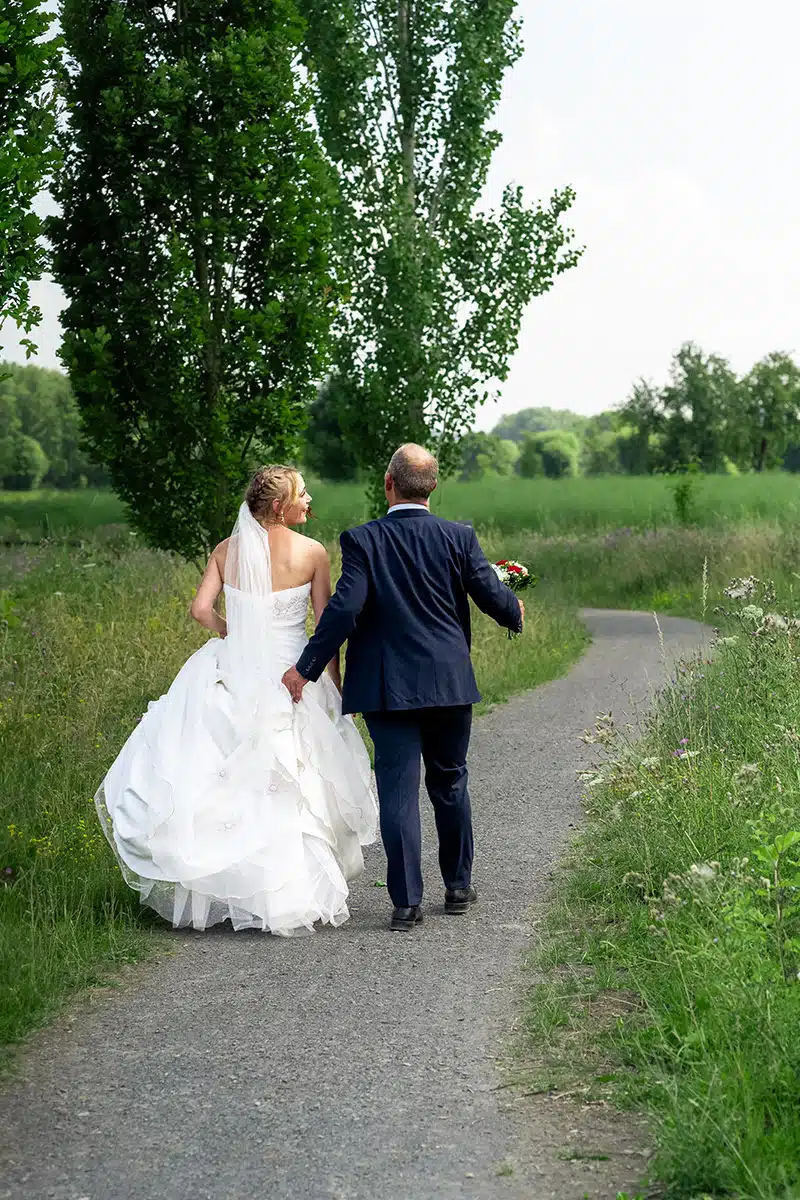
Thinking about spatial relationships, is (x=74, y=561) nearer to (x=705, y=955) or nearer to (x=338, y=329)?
(x=338, y=329)

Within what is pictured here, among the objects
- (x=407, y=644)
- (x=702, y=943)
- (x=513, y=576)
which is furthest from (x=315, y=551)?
(x=702, y=943)

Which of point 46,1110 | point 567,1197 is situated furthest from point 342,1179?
point 46,1110

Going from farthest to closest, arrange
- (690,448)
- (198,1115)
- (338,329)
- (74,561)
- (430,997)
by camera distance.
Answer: (690,448) < (338,329) < (74,561) < (430,997) < (198,1115)

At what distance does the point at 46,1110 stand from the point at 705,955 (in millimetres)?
2135

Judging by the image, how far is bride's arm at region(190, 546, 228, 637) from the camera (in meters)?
6.65

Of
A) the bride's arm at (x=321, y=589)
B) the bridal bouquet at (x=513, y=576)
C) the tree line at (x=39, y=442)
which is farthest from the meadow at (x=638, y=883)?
the tree line at (x=39, y=442)

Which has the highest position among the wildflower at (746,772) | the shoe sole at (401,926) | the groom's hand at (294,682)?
the groom's hand at (294,682)

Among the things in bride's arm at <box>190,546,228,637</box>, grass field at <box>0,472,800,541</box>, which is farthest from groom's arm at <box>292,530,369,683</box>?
grass field at <box>0,472,800,541</box>

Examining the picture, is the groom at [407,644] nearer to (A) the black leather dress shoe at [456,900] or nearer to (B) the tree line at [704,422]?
(A) the black leather dress shoe at [456,900]

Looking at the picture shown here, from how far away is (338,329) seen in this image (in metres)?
20.3

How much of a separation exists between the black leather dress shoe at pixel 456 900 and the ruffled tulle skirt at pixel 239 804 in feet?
1.62

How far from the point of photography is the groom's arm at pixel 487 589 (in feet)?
20.7

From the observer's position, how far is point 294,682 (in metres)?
6.49

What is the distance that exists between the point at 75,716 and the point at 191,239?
4.18m
